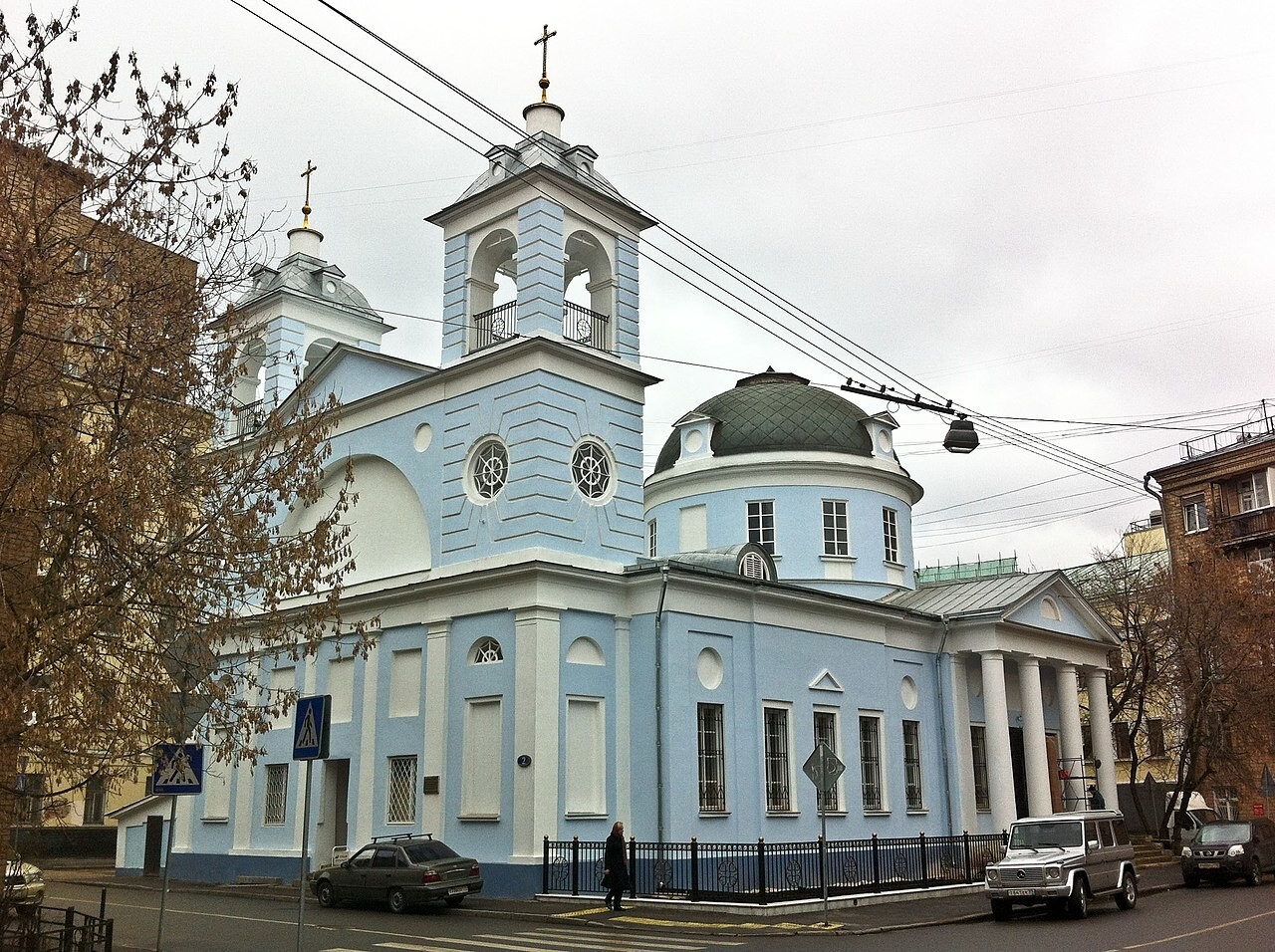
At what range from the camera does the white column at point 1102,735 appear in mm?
33750

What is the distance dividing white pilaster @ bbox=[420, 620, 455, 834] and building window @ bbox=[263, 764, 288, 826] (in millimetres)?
5304

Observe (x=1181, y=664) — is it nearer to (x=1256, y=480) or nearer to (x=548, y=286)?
(x=1256, y=480)

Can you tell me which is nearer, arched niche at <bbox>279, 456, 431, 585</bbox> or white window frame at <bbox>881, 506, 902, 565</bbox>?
arched niche at <bbox>279, 456, 431, 585</bbox>

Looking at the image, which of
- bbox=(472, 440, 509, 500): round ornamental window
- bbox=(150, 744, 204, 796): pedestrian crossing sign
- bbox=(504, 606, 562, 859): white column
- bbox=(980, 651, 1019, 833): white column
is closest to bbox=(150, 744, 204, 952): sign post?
bbox=(150, 744, 204, 796): pedestrian crossing sign

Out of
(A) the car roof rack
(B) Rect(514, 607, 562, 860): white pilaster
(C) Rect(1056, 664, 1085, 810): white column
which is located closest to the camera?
(A) the car roof rack

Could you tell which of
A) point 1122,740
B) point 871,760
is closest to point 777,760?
point 871,760

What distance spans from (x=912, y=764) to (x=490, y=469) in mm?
13500

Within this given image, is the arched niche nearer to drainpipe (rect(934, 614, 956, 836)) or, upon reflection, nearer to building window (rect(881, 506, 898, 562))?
drainpipe (rect(934, 614, 956, 836))

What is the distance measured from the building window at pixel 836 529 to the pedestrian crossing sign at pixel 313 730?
916 inches

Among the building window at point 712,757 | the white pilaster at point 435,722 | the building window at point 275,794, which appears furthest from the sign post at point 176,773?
the building window at point 275,794

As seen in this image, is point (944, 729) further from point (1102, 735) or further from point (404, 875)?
point (404, 875)

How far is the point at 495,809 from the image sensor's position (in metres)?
22.1

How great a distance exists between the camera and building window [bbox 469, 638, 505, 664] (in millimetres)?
22969

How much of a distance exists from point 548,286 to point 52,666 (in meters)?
15.5
